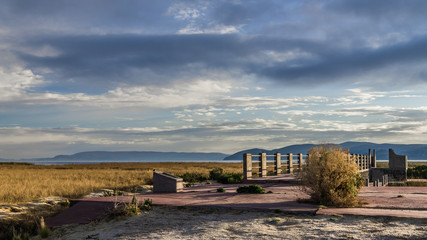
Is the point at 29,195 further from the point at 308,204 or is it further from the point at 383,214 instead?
the point at 383,214

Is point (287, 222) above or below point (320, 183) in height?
below

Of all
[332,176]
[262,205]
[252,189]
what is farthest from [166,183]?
[332,176]

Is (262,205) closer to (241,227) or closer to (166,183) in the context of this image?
(241,227)

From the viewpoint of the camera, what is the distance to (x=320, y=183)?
11.6m

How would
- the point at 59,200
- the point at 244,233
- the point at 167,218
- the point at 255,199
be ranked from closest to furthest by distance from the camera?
1. the point at 244,233
2. the point at 167,218
3. the point at 255,199
4. the point at 59,200

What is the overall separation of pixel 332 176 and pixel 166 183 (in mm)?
7481

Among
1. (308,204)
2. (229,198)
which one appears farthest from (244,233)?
(229,198)

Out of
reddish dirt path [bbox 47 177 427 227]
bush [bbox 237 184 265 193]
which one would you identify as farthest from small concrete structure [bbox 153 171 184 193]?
bush [bbox 237 184 265 193]

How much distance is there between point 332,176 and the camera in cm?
1155

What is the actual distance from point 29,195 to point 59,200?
3281 millimetres

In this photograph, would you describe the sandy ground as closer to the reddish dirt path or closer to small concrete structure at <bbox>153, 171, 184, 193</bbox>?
the reddish dirt path

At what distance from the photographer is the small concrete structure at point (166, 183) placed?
1622 centimetres

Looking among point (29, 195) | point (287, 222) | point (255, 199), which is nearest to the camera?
point (287, 222)

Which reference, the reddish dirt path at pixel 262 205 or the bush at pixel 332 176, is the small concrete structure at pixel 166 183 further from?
the bush at pixel 332 176
